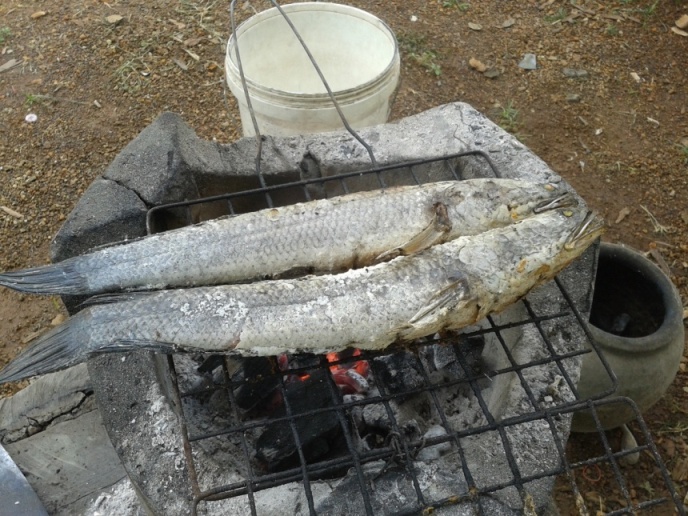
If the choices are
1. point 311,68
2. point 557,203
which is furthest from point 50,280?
point 311,68

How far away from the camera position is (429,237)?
7.41 ft

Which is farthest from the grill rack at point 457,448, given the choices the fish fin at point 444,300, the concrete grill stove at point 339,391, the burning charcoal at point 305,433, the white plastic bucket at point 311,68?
the white plastic bucket at point 311,68

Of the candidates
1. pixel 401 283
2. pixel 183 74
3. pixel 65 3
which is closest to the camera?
pixel 401 283

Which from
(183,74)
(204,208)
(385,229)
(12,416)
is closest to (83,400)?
(12,416)

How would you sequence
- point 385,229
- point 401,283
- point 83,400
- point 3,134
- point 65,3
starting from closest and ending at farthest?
1. point 401,283
2. point 385,229
3. point 83,400
4. point 3,134
5. point 65,3

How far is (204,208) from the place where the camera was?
9.62ft

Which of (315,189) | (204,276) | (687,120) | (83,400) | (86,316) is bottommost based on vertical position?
(687,120)

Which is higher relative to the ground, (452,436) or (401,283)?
(401,283)

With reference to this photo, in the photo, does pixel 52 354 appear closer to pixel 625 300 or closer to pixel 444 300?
pixel 444 300

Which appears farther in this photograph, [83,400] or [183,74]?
[183,74]

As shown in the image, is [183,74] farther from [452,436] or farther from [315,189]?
[452,436]

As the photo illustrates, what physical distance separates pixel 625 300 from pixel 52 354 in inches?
115

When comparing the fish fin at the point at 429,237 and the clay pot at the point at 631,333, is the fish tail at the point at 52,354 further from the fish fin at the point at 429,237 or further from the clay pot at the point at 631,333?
the clay pot at the point at 631,333

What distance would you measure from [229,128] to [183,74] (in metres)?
0.80
